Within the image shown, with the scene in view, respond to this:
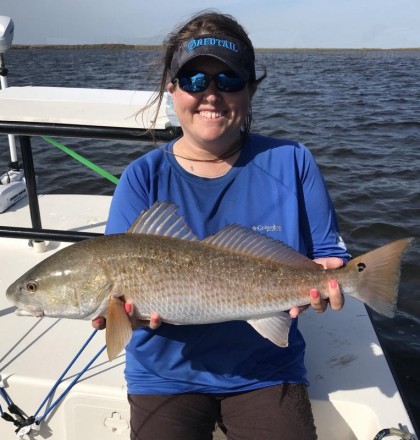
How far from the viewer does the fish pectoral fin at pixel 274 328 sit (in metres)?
2.55

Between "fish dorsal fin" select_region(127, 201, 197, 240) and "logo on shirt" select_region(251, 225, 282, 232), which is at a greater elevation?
"fish dorsal fin" select_region(127, 201, 197, 240)

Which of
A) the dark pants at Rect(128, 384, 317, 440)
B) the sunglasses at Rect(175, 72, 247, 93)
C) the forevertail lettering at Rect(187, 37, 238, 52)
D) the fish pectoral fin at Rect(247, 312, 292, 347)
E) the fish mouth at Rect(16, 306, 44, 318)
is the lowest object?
the dark pants at Rect(128, 384, 317, 440)

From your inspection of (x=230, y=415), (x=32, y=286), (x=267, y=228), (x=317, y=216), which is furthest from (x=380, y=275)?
(x=32, y=286)

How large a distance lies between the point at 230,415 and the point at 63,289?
108 cm

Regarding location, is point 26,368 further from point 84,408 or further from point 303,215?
point 303,215

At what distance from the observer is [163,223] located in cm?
251

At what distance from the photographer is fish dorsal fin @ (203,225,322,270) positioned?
99.7 inches

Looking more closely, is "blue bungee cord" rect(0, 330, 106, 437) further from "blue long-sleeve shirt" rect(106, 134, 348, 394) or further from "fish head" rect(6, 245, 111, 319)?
"fish head" rect(6, 245, 111, 319)

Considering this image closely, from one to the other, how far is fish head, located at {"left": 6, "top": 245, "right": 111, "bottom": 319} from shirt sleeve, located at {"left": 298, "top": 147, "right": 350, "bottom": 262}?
1.15 m

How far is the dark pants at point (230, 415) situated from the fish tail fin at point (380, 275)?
0.68m

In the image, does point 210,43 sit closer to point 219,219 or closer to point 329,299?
point 219,219

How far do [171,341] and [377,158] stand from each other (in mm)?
11671

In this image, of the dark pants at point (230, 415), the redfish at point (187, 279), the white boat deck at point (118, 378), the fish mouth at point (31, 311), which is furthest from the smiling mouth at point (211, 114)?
the white boat deck at point (118, 378)

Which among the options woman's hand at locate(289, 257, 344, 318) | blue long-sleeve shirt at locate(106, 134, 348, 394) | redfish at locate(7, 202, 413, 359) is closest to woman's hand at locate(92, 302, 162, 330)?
redfish at locate(7, 202, 413, 359)
